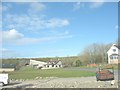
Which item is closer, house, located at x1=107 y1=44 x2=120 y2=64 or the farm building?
house, located at x1=107 y1=44 x2=120 y2=64

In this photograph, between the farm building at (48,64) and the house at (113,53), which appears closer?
the house at (113,53)

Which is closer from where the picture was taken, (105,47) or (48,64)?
(105,47)

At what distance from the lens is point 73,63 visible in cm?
9000

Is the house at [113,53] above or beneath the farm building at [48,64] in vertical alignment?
above

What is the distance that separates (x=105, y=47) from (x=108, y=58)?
9846mm

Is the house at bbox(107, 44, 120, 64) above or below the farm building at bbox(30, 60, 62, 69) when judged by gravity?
above

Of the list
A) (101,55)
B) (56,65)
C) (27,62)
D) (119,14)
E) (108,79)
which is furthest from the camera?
(27,62)

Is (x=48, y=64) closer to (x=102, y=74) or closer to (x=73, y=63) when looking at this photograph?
(x=73, y=63)

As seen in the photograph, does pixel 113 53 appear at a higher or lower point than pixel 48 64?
higher

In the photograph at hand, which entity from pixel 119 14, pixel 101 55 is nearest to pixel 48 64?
pixel 101 55

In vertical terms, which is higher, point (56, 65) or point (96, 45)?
point (96, 45)

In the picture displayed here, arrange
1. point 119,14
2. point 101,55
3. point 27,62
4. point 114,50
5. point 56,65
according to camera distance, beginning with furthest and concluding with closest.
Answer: point 27,62
point 56,65
point 101,55
point 114,50
point 119,14

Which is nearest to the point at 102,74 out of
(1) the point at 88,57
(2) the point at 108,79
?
(2) the point at 108,79

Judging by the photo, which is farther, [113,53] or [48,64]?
[48,64]
